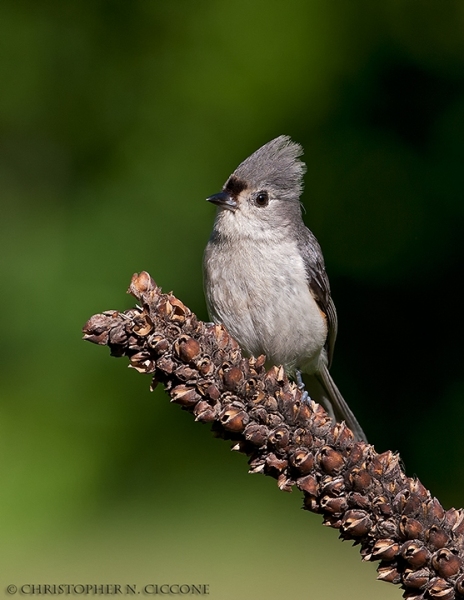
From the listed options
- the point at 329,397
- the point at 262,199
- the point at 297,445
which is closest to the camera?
the point at 297,445

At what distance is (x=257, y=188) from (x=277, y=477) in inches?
77.8

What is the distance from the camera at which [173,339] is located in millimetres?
2053

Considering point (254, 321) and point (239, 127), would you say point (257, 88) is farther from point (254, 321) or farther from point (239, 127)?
point (254, 321)

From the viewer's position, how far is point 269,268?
3.62 meters

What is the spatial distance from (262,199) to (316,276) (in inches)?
17.9

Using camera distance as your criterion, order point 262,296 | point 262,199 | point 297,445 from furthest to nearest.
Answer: point 262,199
point 262,296
point 297,445

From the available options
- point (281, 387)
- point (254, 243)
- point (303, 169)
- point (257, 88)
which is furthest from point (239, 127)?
point (281, 387)

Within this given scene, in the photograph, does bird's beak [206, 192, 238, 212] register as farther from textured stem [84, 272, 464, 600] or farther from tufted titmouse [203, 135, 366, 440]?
textured stem [84, 272, 464, 600]

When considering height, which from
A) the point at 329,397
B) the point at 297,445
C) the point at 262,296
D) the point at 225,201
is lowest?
the point at 297,445

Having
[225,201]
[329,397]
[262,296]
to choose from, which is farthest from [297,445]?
[329,397]

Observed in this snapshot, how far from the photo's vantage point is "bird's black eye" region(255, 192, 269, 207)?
3783 mm

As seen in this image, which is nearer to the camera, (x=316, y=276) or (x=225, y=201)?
(x=225, y=201)

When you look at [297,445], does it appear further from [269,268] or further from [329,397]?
[329,397]

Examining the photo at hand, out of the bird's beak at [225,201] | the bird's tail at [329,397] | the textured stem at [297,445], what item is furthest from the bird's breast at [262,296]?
the textured stem at [297,445]
